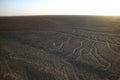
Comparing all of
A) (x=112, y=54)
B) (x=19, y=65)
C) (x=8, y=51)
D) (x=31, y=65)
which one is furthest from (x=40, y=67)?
(x=112, y=54)

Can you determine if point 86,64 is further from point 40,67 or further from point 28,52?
point 28,52

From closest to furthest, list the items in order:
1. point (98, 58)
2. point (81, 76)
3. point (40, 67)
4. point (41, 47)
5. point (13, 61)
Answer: point (81, 76) → point (40, 67) → point (13, 61) → point (98, 58) → point (41, 47)

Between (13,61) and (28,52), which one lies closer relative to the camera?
(13,61)

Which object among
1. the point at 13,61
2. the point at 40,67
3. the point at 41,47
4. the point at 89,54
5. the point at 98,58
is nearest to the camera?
the point at 40,67

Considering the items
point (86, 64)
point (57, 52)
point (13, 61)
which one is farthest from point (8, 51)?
point (86, 64)

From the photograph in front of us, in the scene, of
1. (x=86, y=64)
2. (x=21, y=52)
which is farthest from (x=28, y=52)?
(x=86, y=64)

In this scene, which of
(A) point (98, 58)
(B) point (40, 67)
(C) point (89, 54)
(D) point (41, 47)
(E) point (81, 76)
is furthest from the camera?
(D) point (41, 47)

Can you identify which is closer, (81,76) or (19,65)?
(81,76)

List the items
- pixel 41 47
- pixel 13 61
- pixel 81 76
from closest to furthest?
pixel 81 76 < pixel 13 61 < pixel 41 47

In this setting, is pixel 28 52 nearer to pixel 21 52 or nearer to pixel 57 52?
pixel 21 52
